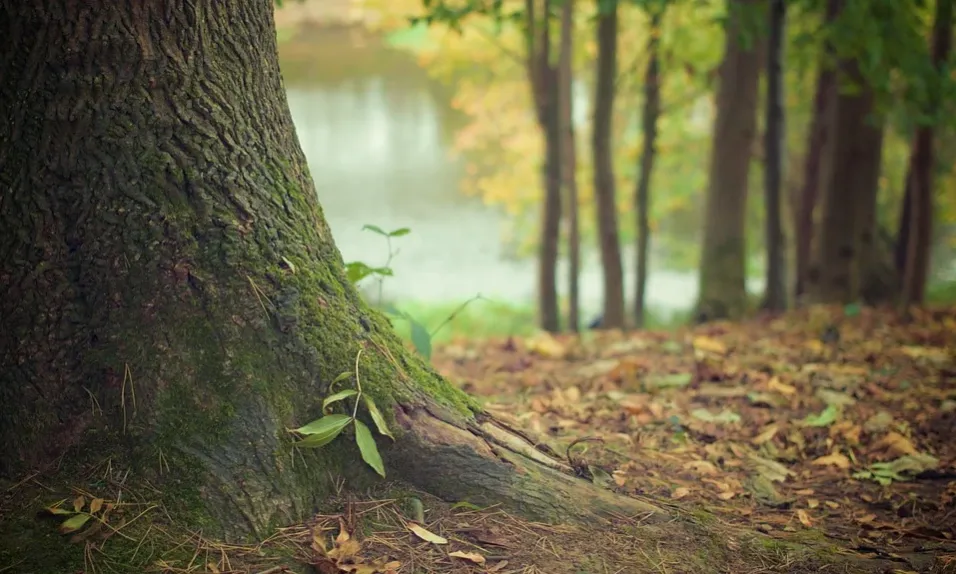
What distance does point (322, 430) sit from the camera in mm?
2238

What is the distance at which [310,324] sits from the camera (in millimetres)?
2342

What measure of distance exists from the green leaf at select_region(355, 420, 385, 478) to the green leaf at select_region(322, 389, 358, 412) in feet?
0.25

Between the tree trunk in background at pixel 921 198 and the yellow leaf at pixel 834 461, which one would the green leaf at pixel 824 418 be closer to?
the yellow leaf at pixel 834 461

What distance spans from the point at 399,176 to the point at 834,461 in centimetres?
2424

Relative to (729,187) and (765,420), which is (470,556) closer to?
(765,420)

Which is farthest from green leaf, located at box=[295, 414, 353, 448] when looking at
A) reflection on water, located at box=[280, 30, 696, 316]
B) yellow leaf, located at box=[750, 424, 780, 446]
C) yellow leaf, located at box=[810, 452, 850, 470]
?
reflection on water, located at box=[280, 30, 696, 316]

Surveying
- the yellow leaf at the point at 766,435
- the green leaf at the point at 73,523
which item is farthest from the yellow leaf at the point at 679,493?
the green leaf at the point at 73,523

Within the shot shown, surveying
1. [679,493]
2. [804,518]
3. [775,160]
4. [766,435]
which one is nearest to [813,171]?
[775,160]

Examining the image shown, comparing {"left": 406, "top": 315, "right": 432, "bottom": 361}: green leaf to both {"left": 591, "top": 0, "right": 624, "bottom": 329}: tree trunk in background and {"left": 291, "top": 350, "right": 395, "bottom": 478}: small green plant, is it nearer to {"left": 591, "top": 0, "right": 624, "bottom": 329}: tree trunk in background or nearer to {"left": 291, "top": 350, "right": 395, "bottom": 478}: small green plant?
{"left": 291, "top": 350, "right": 395, "bottom": 478}: small green plant

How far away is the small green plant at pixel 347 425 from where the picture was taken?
2.24 meters

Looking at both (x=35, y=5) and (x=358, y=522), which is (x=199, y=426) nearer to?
(x=358, y=522)

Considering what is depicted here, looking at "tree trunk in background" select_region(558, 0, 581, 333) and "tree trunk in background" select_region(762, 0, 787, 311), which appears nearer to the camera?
"tree trunk in background" select_region(762, 0, 787, 311)

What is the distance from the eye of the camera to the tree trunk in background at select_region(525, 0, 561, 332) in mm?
8383

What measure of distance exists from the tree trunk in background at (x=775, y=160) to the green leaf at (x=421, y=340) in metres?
4.54
